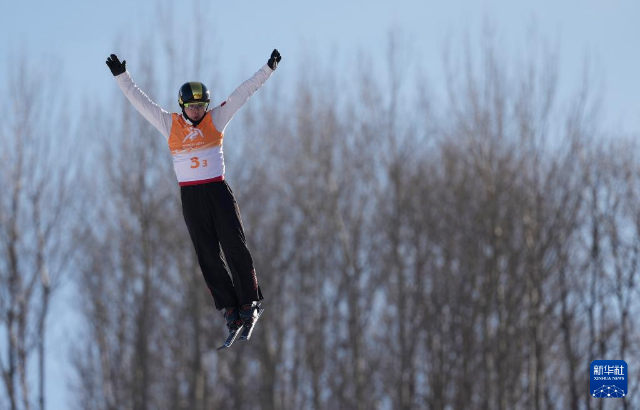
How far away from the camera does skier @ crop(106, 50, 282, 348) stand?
9.09m

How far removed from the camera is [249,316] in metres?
9.38

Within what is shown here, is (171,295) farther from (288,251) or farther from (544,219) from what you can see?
(544,219)

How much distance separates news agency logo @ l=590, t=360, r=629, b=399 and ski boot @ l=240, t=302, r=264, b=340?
40.9 feet

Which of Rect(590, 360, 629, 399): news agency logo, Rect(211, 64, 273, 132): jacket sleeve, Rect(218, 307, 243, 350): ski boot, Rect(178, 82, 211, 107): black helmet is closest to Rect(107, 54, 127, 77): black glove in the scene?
Rect(178, 82, 211, 107): black helmet

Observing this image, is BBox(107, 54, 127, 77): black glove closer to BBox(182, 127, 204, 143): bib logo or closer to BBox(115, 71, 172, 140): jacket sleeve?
BBox(115, 71, 172, 140): jacket sleeve

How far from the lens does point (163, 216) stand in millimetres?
32062

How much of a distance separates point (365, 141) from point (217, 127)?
21724 millimetres

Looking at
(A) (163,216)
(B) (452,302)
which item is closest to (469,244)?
(B) (452,302)

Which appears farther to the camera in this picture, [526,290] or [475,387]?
[475,387]

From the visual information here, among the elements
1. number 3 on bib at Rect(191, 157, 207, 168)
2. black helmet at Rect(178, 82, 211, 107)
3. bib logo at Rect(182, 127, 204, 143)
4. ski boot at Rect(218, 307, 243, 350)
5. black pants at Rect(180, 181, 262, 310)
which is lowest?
ski boot at Rect(218, 307, 243, 350)

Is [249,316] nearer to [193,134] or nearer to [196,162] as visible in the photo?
[196,162]

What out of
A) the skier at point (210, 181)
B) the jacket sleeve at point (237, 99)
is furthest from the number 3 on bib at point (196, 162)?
the jacket sleeve at point (237, 99)

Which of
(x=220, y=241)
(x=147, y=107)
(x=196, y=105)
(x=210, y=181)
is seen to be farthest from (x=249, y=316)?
(x=147, y=107)

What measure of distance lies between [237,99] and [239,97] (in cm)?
2
